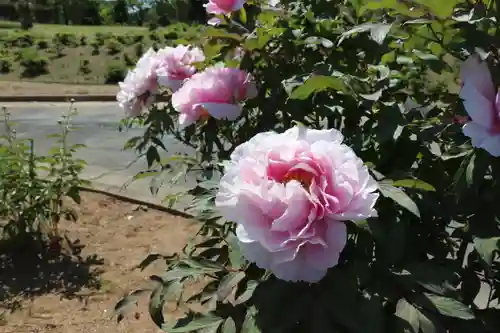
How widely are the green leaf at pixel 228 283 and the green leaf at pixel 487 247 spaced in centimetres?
44

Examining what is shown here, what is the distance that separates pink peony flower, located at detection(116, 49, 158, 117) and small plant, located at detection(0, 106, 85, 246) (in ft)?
6.41

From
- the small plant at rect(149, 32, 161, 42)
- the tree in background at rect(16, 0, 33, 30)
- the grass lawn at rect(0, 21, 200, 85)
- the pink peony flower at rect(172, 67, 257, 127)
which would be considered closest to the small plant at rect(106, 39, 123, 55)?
the grass lawn at rect(0, 21, 200, 85)

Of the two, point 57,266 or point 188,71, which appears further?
point 57,266

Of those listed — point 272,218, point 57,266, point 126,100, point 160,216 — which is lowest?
point 160,216

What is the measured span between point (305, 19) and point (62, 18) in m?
52.3

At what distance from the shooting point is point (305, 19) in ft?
5.65

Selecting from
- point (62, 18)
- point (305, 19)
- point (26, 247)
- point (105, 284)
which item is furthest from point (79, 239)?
point (62, 18)

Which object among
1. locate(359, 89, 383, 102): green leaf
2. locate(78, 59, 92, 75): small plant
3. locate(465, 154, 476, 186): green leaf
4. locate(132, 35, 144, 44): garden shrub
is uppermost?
locate(359, 89, 383, 102): green leaf

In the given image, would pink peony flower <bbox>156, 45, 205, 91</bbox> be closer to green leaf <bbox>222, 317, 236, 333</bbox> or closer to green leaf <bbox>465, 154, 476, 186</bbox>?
green leaf <bbox>222, 317, 236, 333</bbox>

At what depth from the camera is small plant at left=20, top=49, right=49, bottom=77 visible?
1875 cm

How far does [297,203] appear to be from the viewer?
3.20ft

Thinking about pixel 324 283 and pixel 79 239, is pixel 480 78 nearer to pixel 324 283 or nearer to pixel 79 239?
pixel 324 283

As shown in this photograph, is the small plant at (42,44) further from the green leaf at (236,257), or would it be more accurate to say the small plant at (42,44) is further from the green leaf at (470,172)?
the green leaf at (470,172)

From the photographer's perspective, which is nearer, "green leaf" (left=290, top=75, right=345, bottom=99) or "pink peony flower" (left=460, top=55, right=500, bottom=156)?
"pink peony flower" (left=460, top=55, right=500, bottom=156)
